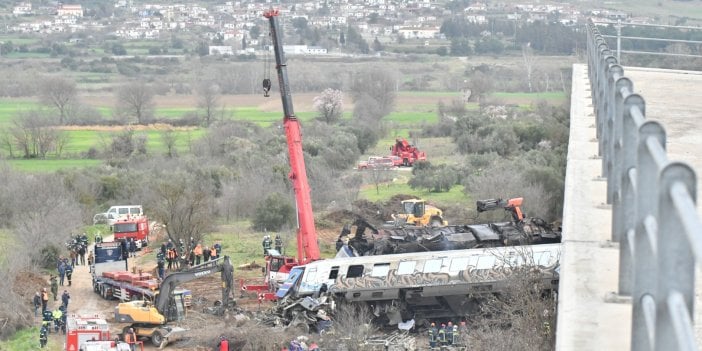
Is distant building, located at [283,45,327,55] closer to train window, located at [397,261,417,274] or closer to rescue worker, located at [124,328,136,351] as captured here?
train window, located at [397,261,417,274]

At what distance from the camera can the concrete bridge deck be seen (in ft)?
17.4

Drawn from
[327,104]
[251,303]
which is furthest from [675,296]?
[327,104]

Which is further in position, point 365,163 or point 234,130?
point 234,130

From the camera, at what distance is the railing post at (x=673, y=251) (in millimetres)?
3082

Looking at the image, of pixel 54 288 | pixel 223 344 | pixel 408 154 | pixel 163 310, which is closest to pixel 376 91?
pixel 408 154

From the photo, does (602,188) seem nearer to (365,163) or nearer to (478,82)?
(365,163)

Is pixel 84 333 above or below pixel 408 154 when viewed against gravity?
above

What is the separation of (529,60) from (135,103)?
43678 mm

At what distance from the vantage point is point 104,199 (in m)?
63.6

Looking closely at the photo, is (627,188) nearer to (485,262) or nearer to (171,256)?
(485,262)

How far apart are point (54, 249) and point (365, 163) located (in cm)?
3487

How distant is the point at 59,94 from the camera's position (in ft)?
402

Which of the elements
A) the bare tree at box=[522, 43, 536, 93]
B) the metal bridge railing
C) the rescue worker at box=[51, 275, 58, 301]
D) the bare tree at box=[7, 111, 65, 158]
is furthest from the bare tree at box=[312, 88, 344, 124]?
the metal bridge railing

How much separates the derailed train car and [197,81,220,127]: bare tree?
7853 centimetres
